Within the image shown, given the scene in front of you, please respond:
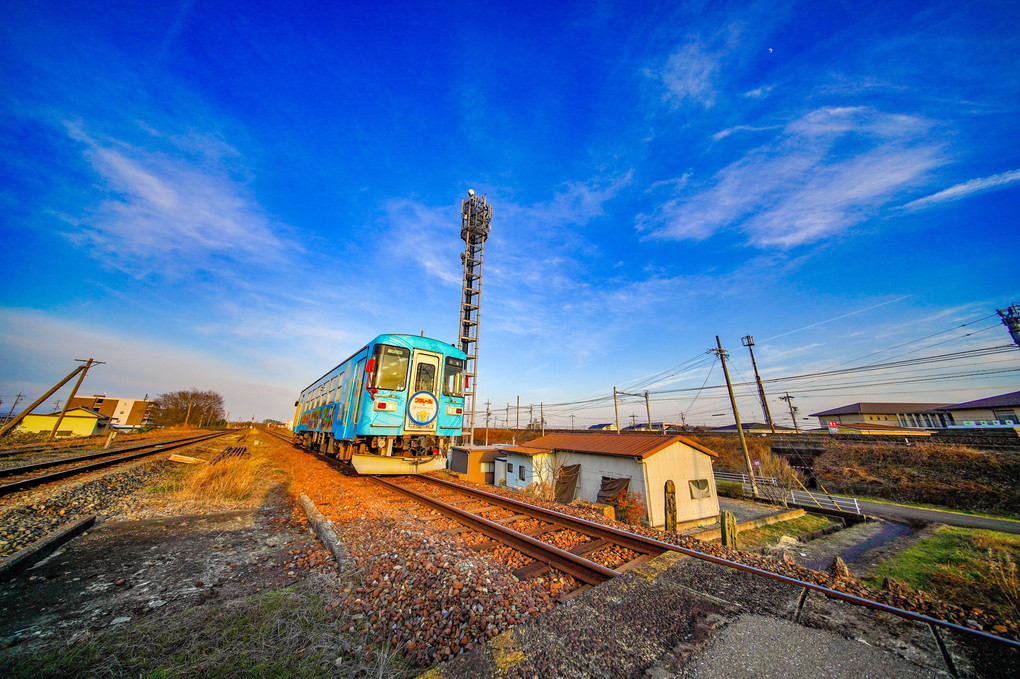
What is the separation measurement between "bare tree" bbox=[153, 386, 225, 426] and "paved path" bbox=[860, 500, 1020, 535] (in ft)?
255

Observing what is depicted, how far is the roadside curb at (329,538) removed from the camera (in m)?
3.63

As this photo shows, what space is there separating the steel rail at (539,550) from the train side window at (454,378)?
13.6 ft

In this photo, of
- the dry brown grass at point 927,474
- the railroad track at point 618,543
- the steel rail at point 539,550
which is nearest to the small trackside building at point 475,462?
the railroad track at point 618,543

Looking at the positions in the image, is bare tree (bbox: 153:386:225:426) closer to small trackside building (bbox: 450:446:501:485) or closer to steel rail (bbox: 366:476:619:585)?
small trackside building (bbox: 450:446:501:485)

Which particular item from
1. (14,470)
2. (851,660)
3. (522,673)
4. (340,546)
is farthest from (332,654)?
Result: (14,470)

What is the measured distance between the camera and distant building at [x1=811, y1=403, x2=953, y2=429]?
127ft

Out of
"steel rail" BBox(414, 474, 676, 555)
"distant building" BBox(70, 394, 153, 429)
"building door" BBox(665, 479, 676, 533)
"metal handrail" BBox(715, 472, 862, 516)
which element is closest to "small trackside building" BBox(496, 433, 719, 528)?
"building door" BBox(665, 479, 676, 533)

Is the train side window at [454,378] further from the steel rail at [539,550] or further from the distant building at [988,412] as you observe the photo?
the distant building at [988,412]

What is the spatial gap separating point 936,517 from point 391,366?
28.6 meters

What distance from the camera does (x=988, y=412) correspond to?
3278 cm

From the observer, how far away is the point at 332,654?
87.4 inches

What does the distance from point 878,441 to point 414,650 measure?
118ft

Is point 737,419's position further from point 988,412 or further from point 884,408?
point 884,408

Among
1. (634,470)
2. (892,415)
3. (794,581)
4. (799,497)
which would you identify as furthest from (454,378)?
(892,415)
